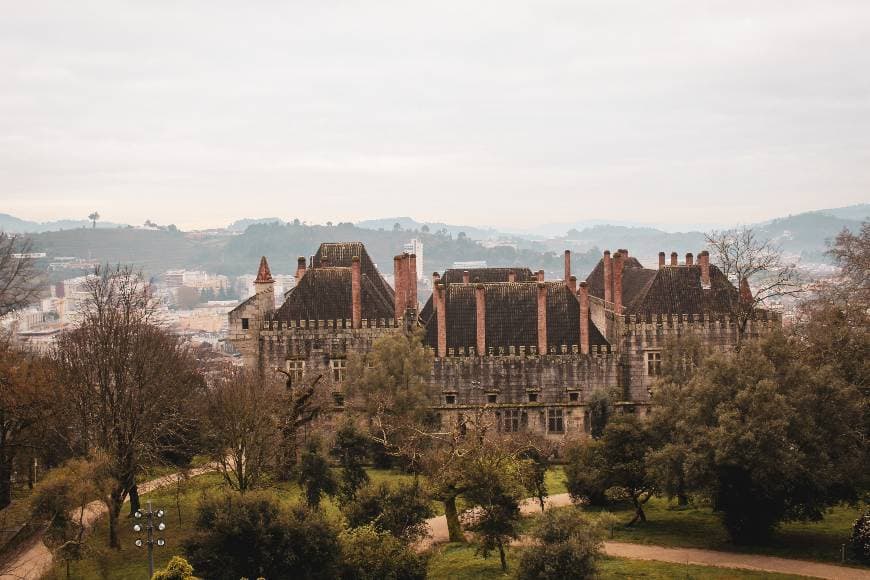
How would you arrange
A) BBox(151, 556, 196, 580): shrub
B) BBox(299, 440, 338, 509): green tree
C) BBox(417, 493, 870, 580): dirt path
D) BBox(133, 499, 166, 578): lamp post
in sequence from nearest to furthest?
BBox(151, 556, 196, 580): shrub → BBox(133, 499, 166, 578): lamp post → BBox(417, 493, 870, 580): dirt path → BBox(299, 440, 338, 509): green tree

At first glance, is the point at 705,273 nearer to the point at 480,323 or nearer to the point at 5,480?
the point at 480,323

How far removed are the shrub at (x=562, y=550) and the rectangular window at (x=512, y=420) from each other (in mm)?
27453

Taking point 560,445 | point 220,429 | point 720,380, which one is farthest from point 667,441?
point 220,429

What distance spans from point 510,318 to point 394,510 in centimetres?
2556

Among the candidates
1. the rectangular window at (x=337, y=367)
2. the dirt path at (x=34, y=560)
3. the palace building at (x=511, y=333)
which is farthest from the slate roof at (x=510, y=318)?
the dirt path at (x=34, y=560)

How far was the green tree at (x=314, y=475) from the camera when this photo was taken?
136ft

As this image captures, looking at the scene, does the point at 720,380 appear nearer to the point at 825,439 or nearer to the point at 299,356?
the point at 825,439

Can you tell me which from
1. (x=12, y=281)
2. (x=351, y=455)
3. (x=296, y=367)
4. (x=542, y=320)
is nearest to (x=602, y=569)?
(x=351, y=455)

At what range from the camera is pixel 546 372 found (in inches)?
2308

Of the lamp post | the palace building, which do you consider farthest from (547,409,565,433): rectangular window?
the lamp post

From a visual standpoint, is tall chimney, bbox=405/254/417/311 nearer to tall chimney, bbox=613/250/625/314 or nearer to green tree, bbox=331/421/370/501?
tall chimney, bbox=613/250/625/314

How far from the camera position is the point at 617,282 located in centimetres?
6144

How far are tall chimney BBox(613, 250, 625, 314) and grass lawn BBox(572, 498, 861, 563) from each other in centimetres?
1888

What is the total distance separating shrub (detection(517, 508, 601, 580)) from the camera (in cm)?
2956
